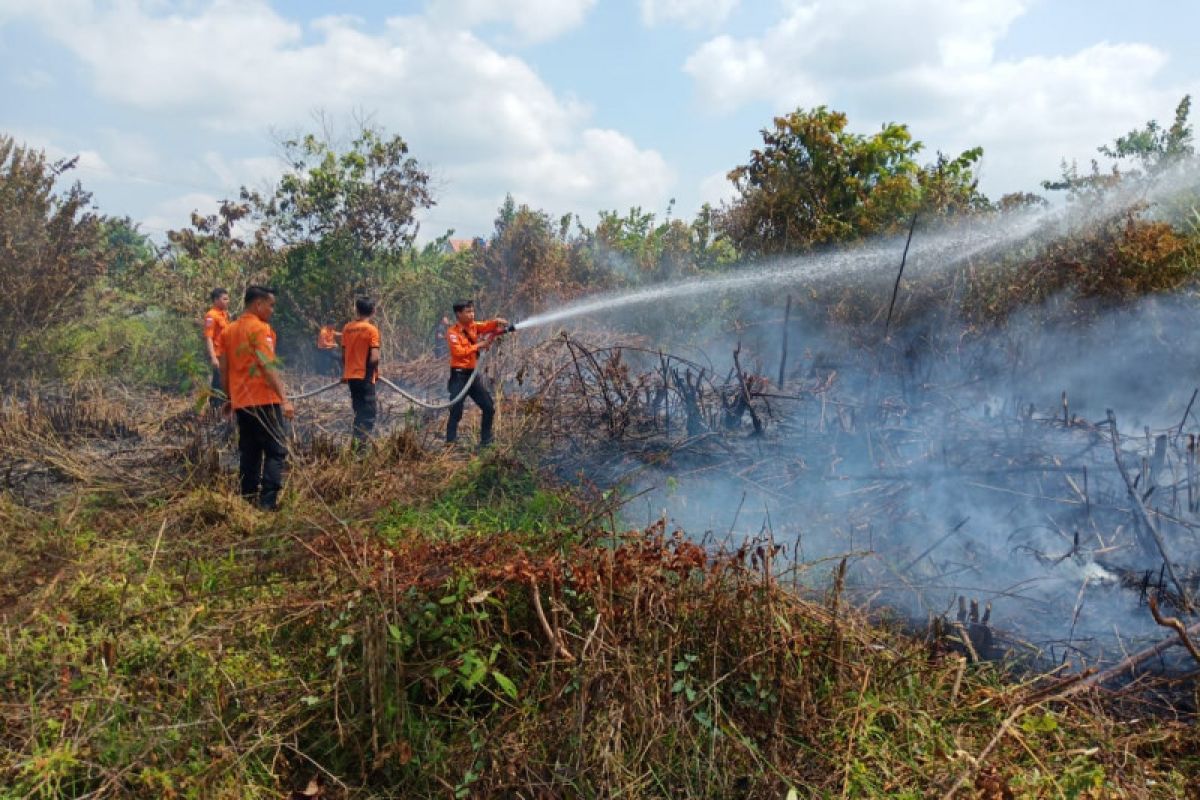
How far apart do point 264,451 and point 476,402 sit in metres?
2.30

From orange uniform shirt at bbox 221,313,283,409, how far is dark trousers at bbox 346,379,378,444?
1789 mm

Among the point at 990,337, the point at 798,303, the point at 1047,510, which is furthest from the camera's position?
the point at 798,303

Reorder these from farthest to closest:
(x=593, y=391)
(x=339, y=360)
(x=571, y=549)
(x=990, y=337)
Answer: (x=339, y=360)
(x=990, y=337)
(x=593, y=391)
(x=571, y=549)

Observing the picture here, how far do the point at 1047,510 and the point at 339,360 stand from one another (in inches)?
445

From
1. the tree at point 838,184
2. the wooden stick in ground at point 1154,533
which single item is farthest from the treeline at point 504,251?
the wooden stick in ground at point 1154,533

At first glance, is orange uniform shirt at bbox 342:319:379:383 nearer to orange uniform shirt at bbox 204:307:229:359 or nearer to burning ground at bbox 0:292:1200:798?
orange uniform shirt at bbox 204:307:229:359

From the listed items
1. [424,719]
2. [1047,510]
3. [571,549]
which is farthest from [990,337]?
[424,719]

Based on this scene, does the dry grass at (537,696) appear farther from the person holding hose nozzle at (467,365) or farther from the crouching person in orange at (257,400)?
the person holding hose nozzle at (467,365)

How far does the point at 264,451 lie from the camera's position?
6.12 metres

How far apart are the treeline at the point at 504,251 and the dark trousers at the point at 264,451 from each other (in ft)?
1.78

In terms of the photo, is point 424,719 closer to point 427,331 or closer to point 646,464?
point 646,464

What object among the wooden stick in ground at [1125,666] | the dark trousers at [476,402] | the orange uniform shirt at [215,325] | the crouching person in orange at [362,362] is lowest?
the wooden stick in ground at [1125,666]

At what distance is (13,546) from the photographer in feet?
16.4

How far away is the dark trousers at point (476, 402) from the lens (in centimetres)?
782
